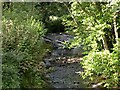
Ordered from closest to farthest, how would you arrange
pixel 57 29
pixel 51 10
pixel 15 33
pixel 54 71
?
pixel 15 33 < pixel 54 71 < pixel 51 10 < pixel 57 29

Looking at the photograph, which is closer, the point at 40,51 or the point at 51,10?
Result: the point at 40,51

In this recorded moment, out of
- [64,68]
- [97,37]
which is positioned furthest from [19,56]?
[64,68]

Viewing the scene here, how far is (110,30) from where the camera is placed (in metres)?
7.11

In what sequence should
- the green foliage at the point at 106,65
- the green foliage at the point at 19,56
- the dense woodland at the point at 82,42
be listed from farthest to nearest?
the green foliage at the point at 106,65
the dense woodland at the point at 82,42
the green foliage at the point at 19,56

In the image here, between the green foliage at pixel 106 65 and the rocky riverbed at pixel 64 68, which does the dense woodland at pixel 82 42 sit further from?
the rocky riverbed at pixel 64 68

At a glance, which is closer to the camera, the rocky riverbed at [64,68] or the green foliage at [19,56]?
the green foliage at [19,56]

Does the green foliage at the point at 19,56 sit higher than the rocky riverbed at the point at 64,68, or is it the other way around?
the green foliage at the point at 19,56

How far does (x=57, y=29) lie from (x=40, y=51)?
10.1 meters

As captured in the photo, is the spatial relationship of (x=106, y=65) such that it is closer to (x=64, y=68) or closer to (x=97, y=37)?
(x=97, y=37)

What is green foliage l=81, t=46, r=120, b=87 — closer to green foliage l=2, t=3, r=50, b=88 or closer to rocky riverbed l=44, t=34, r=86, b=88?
rocky riverbed l=44, t=34, r=86, b=88

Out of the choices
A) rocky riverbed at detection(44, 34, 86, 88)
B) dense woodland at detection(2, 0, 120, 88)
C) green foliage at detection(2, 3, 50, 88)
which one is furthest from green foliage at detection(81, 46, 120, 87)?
green foliage at detection(2, 3, 50, 88)

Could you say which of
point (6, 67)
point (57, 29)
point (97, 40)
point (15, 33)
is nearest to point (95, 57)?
point (97, 40)

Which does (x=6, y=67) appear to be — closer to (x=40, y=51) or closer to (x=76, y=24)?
(x=40, y=51)

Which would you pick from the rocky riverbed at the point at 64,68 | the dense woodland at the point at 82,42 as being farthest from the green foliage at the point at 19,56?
the rocky riverbed at the point at 64,68
